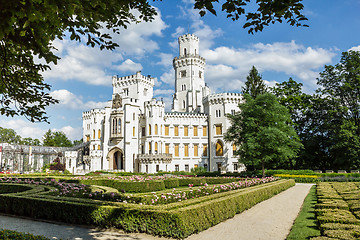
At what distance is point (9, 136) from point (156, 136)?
6428 centimetres

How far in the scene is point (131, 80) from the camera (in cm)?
4912

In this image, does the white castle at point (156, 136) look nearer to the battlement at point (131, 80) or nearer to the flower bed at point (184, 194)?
the battlement at point (131, 80)

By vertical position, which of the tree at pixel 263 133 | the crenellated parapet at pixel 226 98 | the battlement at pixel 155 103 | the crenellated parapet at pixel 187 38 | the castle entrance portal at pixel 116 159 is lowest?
the castle entrance portal at pixel 116 159

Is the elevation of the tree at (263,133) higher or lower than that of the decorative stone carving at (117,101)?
lower

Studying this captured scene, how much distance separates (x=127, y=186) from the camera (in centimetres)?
2144

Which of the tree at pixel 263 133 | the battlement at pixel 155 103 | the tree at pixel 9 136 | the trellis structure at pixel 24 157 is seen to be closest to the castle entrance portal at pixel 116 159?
the battlement at pixel 155 103

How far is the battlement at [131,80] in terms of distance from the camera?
4881 cm

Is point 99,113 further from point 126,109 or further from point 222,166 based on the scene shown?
point 222,166

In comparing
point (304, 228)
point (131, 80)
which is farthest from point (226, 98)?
point (304, 228)

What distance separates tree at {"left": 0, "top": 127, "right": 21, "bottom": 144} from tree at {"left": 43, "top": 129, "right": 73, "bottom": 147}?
11.3 metres

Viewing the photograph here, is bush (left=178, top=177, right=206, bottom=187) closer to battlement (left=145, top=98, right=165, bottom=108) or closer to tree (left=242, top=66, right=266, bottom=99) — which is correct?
battlement (left=145, top=98, right=165, bottom=108)

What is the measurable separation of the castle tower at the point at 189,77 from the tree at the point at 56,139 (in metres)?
43.1

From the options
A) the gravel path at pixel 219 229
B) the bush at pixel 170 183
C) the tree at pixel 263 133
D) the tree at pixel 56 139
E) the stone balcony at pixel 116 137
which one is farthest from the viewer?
the tree at pixel 56 139

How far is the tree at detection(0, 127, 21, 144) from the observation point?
8281 centimetres
